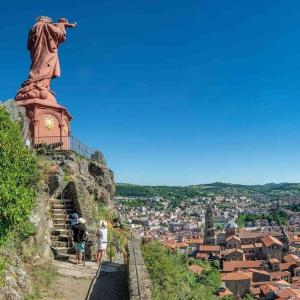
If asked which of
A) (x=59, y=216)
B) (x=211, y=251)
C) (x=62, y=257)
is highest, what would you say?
(x=59, y=216)

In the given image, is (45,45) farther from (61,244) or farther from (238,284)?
(238,284)

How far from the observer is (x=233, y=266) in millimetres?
77188

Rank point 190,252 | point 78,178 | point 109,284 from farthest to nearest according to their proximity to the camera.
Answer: point 190,252 → point 78,178 → point 109,284

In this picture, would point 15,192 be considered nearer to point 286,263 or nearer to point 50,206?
point 50,206

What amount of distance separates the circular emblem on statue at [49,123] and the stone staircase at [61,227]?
6975mm

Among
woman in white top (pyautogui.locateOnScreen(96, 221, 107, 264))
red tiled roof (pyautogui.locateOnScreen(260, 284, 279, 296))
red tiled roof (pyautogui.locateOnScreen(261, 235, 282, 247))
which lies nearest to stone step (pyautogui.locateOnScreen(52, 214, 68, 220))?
woman in white top (pyautogui.locateOnScreen(96, 221, 107, 264))

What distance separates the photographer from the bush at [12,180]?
9.27 meters

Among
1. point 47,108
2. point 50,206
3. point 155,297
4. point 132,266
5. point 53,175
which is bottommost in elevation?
point 155,297

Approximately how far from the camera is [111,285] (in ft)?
33.7

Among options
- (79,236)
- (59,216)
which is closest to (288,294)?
(59,216)

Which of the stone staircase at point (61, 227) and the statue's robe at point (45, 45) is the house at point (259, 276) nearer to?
the statue's robe at point (45, 45)

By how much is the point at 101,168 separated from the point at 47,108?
4178 mm

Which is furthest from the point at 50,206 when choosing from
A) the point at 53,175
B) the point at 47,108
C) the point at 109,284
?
the point at 47,108

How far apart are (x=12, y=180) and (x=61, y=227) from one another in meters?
4.70
